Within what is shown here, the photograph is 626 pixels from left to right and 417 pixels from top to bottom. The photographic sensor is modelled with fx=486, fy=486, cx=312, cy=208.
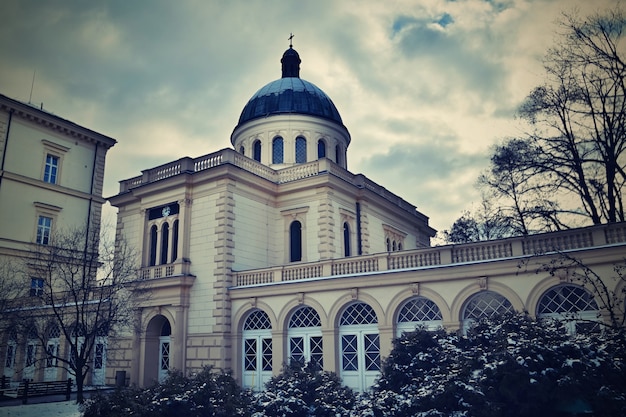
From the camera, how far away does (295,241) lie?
2494 centimetres

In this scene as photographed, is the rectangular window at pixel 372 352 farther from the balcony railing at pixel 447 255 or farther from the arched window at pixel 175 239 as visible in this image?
the arched window at pixel 175 239

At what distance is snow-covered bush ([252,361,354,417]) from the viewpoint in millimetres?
11039

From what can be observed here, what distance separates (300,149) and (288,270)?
11.9m

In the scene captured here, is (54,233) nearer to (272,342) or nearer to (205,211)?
(205,211)

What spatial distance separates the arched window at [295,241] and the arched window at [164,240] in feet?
20.0

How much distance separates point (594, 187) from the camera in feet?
63.1

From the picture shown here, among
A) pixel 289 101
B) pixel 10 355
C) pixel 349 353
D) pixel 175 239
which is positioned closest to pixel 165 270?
pixel 175 239

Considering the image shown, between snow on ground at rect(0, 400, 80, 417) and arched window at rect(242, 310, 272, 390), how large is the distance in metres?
6.53

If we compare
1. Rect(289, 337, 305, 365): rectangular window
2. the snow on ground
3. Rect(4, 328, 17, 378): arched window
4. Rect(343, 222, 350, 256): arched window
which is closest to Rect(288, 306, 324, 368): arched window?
Rect(289, 337, 305, 365): rectangular window

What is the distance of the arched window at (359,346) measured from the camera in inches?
688

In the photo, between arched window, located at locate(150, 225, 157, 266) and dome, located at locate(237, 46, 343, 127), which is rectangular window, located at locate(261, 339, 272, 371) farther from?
dome, located at locate(237, 46, 343, 127)

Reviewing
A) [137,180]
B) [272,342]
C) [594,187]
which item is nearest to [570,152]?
[594,187]

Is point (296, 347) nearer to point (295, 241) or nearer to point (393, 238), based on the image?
point (295, 241)

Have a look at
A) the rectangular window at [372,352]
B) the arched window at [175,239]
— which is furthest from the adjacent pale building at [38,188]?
the rectangular window at [372,352]
